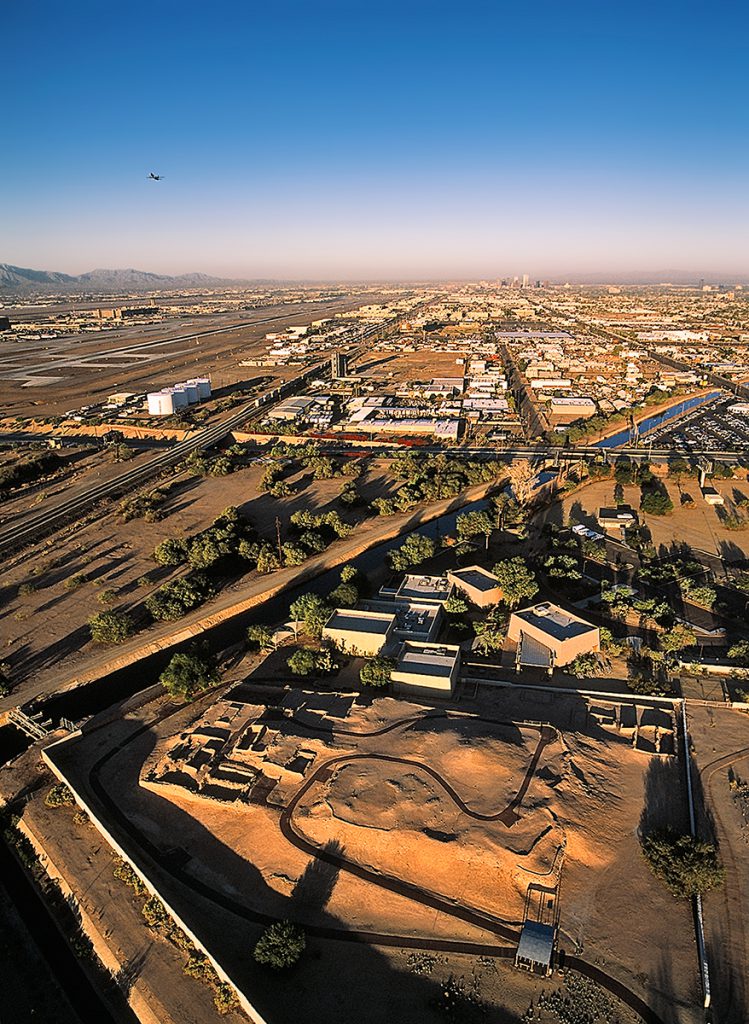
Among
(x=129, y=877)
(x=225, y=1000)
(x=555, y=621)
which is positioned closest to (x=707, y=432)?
(x=555, y=621)

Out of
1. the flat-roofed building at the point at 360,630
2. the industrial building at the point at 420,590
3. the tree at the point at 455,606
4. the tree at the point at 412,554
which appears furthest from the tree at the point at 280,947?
the tree at the point at 412,554

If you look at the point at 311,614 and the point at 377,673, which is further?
the point at 311,614

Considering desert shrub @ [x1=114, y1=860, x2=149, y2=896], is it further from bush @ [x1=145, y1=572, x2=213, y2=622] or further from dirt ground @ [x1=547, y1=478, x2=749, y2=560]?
dirt ground @ [x1=547, y1=478, x2=749, y2=560]

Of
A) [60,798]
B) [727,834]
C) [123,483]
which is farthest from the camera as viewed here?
[123,483]

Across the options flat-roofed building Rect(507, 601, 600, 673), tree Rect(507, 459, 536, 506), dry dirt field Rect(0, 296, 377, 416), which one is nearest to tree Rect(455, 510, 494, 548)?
tree Rect(507, 459, 536, 506)

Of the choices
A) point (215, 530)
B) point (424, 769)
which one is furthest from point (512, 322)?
point (424, 769)

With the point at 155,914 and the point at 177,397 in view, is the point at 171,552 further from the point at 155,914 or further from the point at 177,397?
the point at 177,397

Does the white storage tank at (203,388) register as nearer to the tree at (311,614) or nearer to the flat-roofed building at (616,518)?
the flat-roofed building at (616,518)

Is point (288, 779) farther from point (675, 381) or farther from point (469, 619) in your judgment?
point (675, 381)
